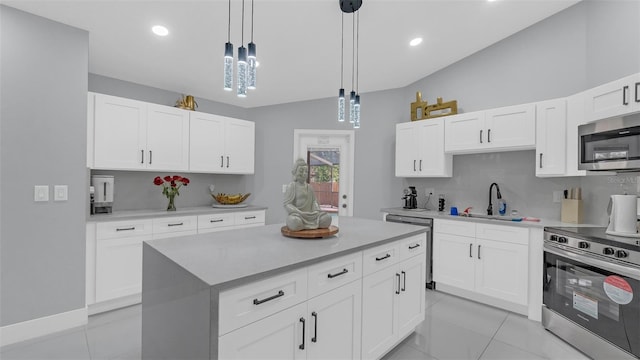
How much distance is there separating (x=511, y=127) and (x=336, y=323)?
9.24 ft

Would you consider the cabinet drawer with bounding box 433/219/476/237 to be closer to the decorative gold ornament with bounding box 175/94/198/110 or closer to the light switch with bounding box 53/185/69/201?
the decorative gold ornament with bounding box 175/94/198/110

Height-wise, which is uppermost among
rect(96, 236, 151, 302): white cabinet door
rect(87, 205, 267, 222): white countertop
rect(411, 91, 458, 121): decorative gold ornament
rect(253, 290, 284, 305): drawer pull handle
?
rect(411, 91, 458, 121): decorative gold ornament

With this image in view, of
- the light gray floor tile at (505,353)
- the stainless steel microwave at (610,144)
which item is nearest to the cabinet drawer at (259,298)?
the light gray floor tile at (505,353)

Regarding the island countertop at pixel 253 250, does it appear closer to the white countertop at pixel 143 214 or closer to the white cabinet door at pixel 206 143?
the white countertop at pixel 143 214

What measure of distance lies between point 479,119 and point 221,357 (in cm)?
344

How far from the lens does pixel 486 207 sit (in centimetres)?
358

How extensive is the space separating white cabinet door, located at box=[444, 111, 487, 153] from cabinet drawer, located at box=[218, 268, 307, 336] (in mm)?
2827

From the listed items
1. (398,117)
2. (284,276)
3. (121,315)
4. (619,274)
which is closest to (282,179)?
(398,117)

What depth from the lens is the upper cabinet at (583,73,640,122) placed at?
214cm

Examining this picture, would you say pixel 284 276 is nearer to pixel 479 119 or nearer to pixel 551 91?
pixel 479 119

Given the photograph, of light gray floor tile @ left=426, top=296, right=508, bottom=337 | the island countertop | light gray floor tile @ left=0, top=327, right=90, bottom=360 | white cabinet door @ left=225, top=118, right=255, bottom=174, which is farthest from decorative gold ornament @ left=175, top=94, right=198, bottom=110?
light gray floor tile @ left=426, top=296, right=508, bottom=337

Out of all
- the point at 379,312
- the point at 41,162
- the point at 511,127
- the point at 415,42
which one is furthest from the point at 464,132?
the point at 41,162

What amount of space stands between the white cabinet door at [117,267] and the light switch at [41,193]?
0.59 m

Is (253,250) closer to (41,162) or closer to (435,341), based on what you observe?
(435,341)
